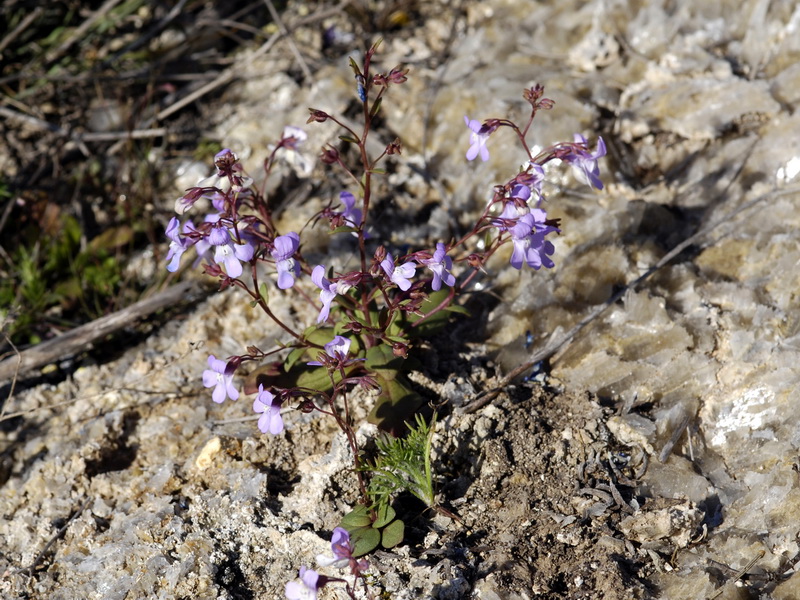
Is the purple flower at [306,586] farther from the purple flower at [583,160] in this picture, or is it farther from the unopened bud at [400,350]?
the purple flower at [583,160]

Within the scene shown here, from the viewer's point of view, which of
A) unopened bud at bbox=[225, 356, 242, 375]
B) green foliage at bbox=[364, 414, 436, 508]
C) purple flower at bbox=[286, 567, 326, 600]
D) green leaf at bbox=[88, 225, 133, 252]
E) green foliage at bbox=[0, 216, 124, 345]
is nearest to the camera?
A: purple flower at bbox=[286, 567, 326, 600]

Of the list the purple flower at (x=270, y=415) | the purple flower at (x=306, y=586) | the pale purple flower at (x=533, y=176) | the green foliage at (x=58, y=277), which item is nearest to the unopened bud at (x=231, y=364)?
the purple flower at (x=270, y=415)

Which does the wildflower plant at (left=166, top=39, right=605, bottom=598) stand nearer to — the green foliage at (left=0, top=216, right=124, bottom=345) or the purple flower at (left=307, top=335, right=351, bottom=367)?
the purple flower at (left=307, top=335, right=351, bottom=367)

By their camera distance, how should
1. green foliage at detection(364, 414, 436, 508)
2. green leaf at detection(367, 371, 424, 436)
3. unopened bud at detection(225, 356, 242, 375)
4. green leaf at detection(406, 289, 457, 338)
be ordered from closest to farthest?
green foliage at detection(364, 414, 436, 508) < unopened bud at detection(225, 356, 242, 375) < green leaf at detection(367, 371, 424, 436) < green leaf at detection(406, 289, 457, 338)

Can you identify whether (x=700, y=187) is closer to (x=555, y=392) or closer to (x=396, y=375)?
(x=555, y=392)

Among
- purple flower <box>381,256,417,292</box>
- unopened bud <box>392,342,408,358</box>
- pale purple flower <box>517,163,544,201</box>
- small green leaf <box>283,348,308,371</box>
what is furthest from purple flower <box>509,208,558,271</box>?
small green leaf <box>283,348,308,371</box>

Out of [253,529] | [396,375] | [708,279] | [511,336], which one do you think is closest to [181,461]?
[253,529]

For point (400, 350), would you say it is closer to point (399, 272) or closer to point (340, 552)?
point (399, 272)
